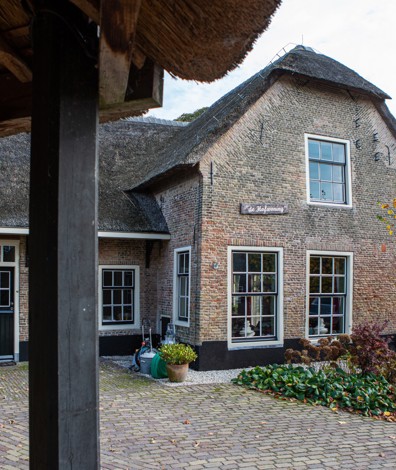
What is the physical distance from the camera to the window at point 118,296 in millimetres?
13094

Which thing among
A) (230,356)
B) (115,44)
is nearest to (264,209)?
(230,356)

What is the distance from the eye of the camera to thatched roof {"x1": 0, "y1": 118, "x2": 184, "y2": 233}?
12.4 metres

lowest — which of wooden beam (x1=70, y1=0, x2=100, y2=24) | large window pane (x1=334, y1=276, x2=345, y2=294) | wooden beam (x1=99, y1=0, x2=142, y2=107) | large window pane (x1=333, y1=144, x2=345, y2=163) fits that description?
large window pane (x1=334, y1=276, x2=345, y2=294)

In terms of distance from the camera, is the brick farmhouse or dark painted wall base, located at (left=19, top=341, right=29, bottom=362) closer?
the brick farmhouse

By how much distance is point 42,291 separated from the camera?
197cm

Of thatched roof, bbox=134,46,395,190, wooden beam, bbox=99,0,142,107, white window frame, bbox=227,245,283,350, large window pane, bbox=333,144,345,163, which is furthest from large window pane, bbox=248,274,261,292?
wooden beam, bbox=99,0,142,107

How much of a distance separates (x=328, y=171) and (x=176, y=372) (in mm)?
6284

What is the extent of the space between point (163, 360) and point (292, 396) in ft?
9.21

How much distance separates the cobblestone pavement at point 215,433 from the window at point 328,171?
566 centimetres

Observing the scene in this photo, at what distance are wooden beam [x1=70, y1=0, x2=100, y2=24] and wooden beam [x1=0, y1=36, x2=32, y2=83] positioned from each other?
0.61 meters

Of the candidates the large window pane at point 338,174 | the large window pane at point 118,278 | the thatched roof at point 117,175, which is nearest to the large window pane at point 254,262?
the thatched roof at point 117,175

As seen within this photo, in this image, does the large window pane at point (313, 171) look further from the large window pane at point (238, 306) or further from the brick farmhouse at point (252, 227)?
the large window pane at point (238, 306)

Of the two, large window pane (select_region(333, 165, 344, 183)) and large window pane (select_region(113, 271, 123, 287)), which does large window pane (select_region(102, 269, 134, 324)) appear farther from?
large window pane (select_region(333, 165, 344, 183))

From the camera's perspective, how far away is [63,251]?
1934 mm
